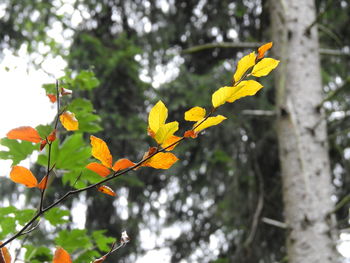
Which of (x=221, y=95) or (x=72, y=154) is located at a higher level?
(x=221, y=95)

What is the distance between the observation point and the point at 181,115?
438 centimetres

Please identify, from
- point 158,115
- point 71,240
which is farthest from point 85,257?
point 158,115

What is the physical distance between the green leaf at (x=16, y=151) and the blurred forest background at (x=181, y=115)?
256 centimetres

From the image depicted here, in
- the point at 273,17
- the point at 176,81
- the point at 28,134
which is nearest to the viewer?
the point at 28,134

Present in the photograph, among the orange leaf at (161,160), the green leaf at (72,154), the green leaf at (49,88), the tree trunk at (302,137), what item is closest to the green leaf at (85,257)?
the green leaf at (72,154)

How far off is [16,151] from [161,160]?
1.76 ft

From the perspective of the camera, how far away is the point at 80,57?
12.8 ft

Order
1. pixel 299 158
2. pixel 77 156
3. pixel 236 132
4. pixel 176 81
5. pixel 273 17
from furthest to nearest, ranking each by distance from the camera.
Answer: pixel 176 81 < pixel 236 132 < pixel 273 17 < pixel 299 158 < pixel 77 156

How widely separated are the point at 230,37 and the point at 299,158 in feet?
9.70

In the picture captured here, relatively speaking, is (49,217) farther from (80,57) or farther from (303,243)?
(80,57)

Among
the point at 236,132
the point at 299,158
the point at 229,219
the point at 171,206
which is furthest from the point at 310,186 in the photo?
the point at 171,206

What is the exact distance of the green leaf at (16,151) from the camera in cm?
95

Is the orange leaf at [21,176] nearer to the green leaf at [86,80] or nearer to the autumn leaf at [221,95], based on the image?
the autumn leaf at [221,95]

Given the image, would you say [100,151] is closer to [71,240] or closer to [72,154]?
[72,154]
